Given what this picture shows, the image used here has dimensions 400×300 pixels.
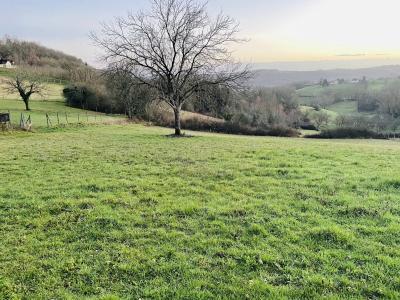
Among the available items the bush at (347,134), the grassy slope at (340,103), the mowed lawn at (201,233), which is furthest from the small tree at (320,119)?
the mowed lawn at (201,233)

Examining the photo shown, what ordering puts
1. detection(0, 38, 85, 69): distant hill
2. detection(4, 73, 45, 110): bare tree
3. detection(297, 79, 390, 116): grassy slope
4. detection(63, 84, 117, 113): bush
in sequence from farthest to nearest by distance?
1. detection(0, 38, 85, 69): distant hill
2. detection(297, 79, 390, 116): grassy slope
3. detection(63, 84, 117, 113): bush
4. detection(4, 73, 45, 110): bare tree

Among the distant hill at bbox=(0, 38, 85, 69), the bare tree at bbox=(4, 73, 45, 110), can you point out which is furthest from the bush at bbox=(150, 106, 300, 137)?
the distant hill at bbox=(0, 38, 85, 69)

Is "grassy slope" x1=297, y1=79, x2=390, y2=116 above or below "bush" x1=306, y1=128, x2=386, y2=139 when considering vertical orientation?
above

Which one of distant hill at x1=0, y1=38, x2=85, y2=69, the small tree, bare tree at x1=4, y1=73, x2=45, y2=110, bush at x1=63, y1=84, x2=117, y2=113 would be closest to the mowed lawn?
bare tree at x1=4, y1=73, x2=45, y2=110

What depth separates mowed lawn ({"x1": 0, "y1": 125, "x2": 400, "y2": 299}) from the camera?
18.6ft

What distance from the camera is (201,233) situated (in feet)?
24.9

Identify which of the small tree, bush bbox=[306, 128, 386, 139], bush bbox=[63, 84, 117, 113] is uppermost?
bush bbox=[63, 84, 117, 113]

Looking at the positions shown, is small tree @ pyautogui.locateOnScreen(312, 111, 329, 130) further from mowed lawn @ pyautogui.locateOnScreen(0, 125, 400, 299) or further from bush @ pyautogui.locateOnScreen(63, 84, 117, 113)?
mowed lawn @ pyautogui.locateOnScreen(0, 125, 400, 299)

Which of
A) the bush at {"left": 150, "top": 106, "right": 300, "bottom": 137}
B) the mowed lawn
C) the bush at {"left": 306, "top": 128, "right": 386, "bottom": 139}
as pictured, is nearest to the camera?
the mowed lawn

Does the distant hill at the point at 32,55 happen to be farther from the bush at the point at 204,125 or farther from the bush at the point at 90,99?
the bush at the point at 204,125

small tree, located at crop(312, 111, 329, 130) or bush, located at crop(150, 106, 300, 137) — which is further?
small tree, located at crop(312, 111, 329, 130)

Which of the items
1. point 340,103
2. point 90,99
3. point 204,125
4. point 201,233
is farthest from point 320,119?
point 201,233

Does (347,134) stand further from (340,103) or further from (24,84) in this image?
(340,103)

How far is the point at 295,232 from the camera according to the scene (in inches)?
296
